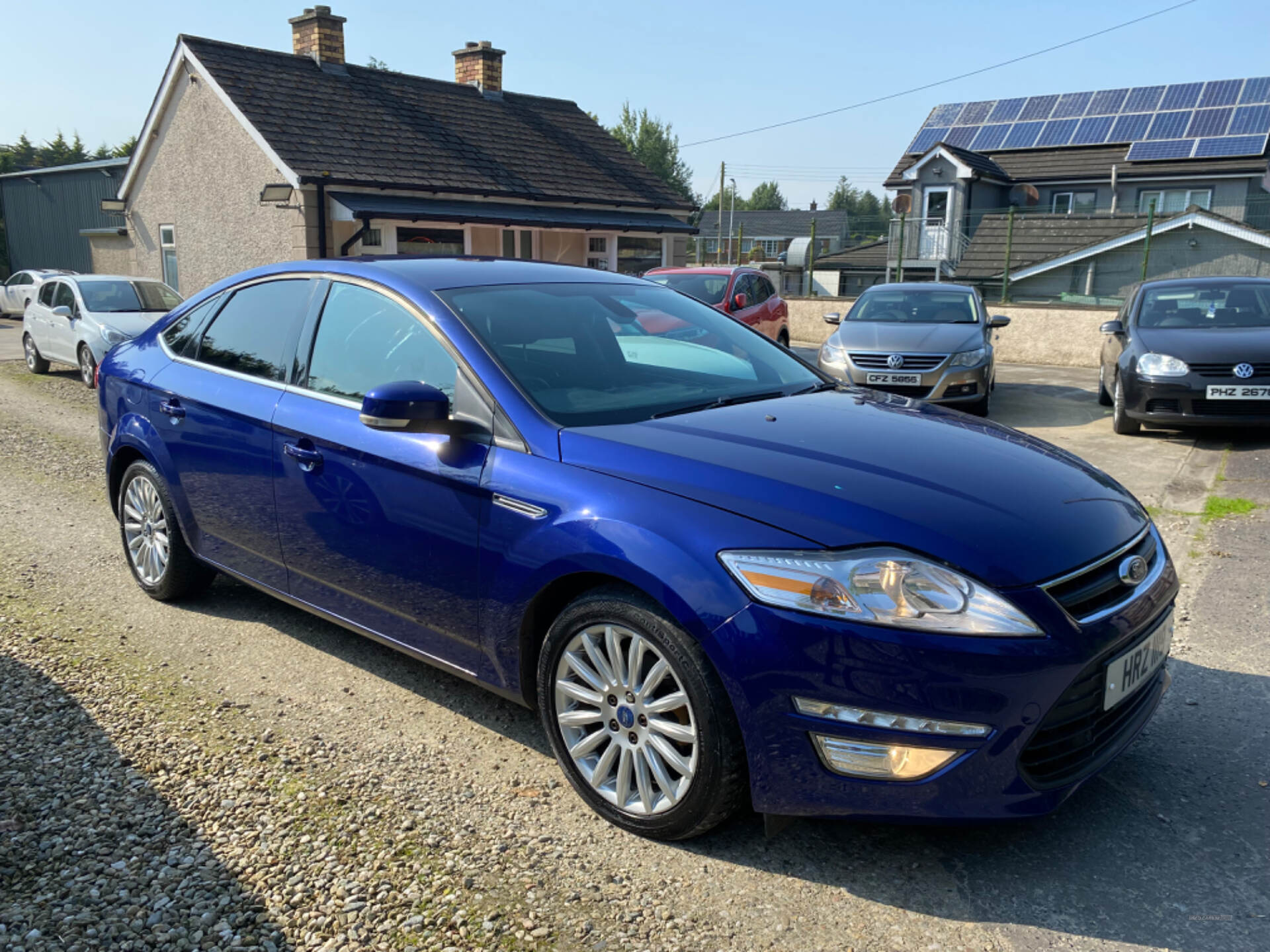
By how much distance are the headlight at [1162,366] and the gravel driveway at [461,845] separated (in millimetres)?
5433

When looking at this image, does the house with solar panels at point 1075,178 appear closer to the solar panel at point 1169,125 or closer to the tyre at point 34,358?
the solar panel at point 1169,125

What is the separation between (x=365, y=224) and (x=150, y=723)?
697 inches

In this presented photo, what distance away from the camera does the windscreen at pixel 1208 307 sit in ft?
31.0

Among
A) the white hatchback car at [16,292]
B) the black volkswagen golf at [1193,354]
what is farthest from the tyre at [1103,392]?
the white hatchback car at [16,292]

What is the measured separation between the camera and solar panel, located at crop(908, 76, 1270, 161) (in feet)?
96.2

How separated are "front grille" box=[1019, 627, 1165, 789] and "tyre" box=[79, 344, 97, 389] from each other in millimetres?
13390

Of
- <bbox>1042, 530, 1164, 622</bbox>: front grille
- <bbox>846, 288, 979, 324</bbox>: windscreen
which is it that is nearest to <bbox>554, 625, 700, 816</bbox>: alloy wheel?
<bbox>1042, 530, 1164, 622</bbox>: front grille

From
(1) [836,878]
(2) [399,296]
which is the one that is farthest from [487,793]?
(2) [399,296]

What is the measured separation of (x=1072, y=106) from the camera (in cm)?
3359

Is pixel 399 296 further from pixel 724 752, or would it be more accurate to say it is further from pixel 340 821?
pixel 724 752

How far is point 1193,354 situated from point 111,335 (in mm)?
12483

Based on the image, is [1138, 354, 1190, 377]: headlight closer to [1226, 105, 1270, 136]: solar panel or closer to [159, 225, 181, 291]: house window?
[159, 225, 181, 291]: house window

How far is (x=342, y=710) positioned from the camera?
12.3ft

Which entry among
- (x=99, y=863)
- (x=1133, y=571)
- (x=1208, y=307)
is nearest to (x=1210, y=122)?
(x=1208, y=307)
